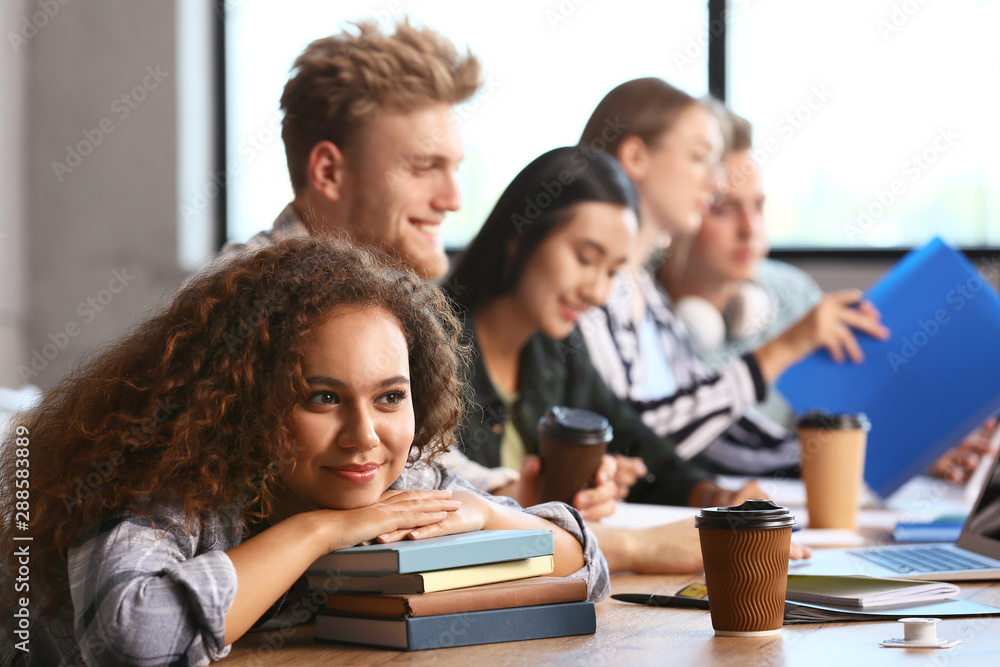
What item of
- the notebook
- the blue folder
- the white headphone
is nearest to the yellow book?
the notebook

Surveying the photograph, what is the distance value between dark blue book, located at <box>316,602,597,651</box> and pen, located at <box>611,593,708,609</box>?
0.52 feet

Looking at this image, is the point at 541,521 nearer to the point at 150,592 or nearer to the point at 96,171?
the point at 150,592

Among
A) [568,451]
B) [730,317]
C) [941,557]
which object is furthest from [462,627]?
[730,317]

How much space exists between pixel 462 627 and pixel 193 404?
290 mm

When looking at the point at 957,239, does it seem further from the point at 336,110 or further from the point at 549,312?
the point at 336,110

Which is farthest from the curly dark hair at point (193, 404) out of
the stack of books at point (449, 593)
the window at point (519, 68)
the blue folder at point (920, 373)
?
the window at point (519, 68)

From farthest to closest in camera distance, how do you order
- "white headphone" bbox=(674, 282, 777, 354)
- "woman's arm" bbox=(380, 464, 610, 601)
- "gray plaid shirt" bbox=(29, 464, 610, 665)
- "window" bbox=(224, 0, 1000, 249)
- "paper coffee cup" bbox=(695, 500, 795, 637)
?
"window" bbox=(224, 0, 1000, 249), "white headphone" bbox=(674, 282, 777, 354), "woman's arm" bbox=(380, 464, 610, 601), "paper coffee cup" bbox=(695, 500, 795, 637), "gray plaid shirt" bbox=(29, 464, 610, 665)

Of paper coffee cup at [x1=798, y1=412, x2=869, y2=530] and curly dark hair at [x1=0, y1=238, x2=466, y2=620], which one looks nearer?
curly dark hair at [x1=0, y1=238, x2=466, y2=620]

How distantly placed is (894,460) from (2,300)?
2.64m

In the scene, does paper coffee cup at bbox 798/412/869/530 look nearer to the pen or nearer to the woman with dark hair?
the woman with dark hair

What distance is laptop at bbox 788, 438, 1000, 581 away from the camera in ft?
3.63

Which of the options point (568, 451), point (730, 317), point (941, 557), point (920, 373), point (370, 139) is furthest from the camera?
point (730, 317)

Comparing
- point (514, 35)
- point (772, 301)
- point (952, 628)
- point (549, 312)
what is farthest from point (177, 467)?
point (514, 35)

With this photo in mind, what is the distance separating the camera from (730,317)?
3027 mm
